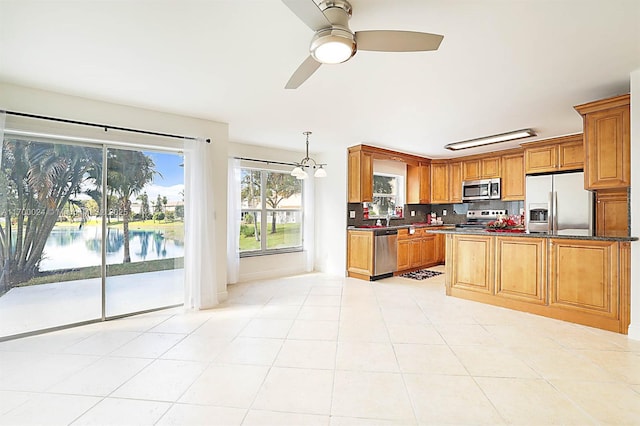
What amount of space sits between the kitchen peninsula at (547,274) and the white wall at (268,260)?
2.89 metres

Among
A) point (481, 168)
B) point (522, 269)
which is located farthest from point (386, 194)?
point (522, 269)

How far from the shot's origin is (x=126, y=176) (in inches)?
141

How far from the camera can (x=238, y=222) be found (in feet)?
16.8

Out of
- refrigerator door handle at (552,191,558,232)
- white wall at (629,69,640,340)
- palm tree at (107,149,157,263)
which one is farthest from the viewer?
refrigerator door handle at (552,191,558,232)

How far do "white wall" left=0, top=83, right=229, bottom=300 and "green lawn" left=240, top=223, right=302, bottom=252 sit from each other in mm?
1249

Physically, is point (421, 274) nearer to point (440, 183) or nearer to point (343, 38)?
point (440, 183)

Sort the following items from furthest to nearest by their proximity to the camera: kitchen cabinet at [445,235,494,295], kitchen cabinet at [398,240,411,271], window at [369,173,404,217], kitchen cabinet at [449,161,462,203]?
kitchen cabinet at [449,161,462,203] → window at [369,173,404,217] → kitchen cabinet at [398,240,411,271] → kitchen cabinet at [445,235,494,295]

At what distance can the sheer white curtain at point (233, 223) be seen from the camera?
4949 mm

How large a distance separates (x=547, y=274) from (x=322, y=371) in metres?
2.98

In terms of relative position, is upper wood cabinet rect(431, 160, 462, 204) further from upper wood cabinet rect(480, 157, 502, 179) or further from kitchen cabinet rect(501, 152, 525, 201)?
kitchen cabinet rect(501, 152, 525, 201)

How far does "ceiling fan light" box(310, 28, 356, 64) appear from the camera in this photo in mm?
1596

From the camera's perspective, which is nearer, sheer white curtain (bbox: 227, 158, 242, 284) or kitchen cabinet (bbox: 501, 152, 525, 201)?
sheer white curtain (bbox: 227, 158, 242, 284)

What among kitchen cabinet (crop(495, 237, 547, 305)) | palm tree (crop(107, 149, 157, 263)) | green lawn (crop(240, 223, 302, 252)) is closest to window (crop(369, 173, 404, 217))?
green lawn (crop(240, 223, 302, 252))

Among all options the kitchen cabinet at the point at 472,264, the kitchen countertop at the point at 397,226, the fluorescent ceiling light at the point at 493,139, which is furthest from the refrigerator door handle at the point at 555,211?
the kitchen countertop at the point at 397,226
